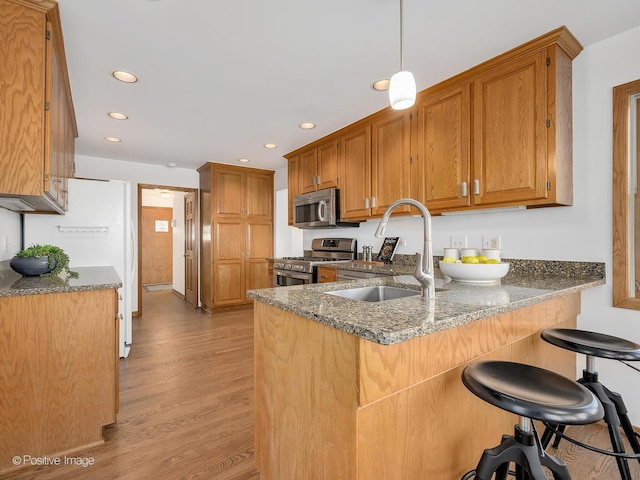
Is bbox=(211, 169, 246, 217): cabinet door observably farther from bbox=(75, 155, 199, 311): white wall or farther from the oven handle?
the oven handle

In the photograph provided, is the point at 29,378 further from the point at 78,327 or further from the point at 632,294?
the point at 632,294

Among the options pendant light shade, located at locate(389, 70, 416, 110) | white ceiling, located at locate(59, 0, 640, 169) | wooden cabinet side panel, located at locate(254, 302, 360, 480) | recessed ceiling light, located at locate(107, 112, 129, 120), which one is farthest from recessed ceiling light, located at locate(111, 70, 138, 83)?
wooden cabinet side panel, located at locate(254, 302, 360, 480)

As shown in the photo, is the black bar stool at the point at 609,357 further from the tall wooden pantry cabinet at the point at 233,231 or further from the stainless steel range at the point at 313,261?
the tall wooden pantry cabinet at the point at 233,231

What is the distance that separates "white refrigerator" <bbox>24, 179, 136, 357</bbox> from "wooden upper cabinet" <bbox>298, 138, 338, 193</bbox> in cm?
197

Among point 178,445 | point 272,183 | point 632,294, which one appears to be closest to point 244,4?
point 178,445

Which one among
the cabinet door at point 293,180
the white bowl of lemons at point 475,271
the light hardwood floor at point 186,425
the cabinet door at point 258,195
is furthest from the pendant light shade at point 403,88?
the cabinet door at point 258,195

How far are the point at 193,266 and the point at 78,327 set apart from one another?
3841 mm

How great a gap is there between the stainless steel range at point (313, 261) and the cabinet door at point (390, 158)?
2.62 feet

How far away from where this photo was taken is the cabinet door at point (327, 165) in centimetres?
351

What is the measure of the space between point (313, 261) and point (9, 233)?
2551 millimetres

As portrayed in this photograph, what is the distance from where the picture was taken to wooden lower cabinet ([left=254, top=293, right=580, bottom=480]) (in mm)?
880

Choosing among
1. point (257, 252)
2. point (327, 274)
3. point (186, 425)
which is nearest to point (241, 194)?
point (257, 252)

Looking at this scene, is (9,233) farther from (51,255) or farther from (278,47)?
(278,47)

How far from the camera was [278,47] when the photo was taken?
6.50ft
